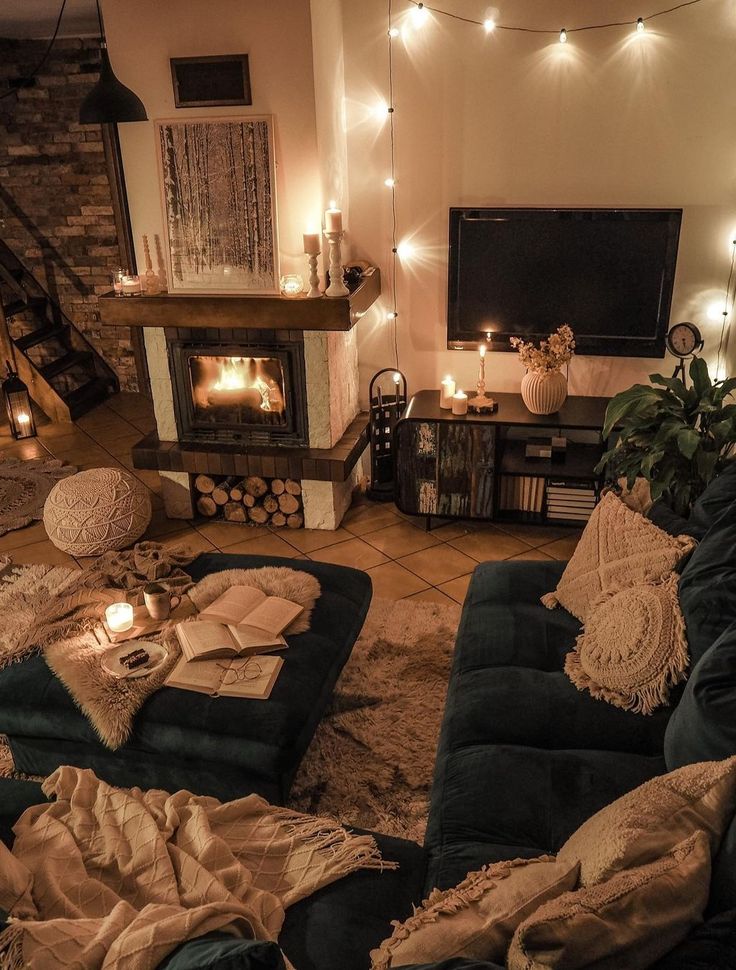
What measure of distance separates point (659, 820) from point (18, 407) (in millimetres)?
4992

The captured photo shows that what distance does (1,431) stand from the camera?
221 inches

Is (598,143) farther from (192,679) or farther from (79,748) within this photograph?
(79,748)

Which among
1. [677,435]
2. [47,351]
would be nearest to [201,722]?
[677,435]

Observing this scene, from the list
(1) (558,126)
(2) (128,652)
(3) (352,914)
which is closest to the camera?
(3) (352,914)

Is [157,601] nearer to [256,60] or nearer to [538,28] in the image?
[256,60]

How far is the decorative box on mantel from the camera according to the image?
12.4 feet

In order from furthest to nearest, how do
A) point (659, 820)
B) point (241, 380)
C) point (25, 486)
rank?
point (25, 486) → point (241, 380) → point (659, 820)

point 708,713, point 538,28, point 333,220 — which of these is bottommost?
point 708,713

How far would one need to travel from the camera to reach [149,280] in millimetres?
3965

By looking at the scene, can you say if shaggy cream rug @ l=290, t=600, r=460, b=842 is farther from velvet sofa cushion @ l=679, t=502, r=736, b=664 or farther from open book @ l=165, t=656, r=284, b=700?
velvet sofa cushion @ l=679, t=502, r=736, b=664

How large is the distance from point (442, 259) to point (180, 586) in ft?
7.26

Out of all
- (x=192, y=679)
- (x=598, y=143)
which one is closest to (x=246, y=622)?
(x=192, y=679)

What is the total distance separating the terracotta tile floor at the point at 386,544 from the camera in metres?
3.71

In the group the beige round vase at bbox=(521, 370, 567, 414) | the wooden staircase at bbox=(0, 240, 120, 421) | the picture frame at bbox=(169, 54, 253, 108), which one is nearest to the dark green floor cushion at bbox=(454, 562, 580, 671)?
the beige round vase at bbox=(521, 370, 567, 414)
